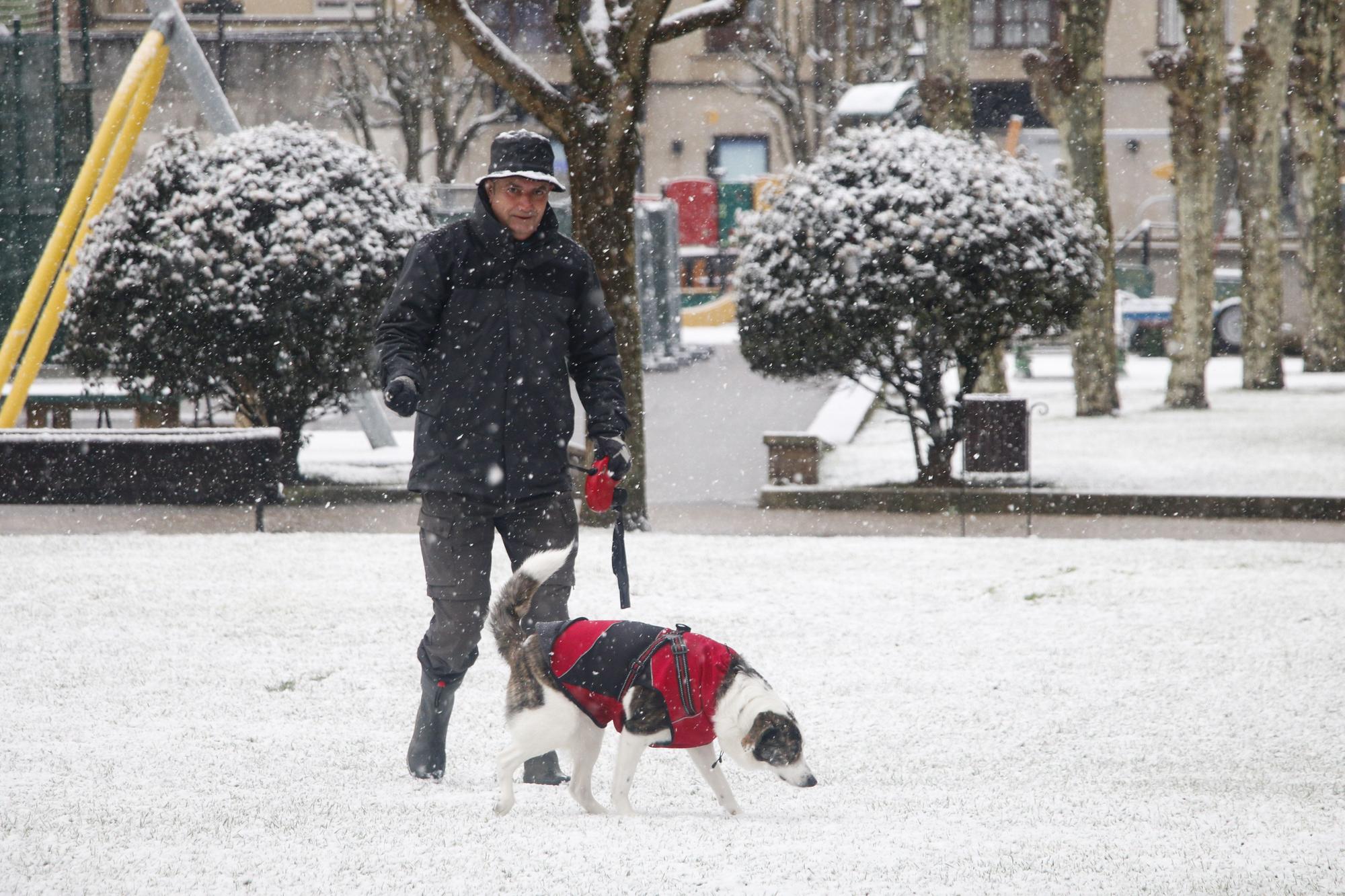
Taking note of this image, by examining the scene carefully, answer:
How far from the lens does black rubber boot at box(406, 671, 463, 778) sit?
5098 millimetres

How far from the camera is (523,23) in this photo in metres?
49.0

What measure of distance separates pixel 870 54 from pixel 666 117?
9744 millimetres

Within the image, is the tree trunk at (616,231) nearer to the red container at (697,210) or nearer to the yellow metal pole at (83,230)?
the yellow metal pole at (83,230)

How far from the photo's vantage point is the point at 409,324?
4863 millimetres

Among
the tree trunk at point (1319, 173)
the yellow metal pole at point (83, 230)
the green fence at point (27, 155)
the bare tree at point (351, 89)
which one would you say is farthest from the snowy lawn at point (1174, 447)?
the bare tree at point (351, 89)

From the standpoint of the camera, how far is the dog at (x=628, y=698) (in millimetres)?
4387

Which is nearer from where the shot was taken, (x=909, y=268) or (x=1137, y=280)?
(x=909, y=268)

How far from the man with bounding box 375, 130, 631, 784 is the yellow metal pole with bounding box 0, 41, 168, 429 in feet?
31.3

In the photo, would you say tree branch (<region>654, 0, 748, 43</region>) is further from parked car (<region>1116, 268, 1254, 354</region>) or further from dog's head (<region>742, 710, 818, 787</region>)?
parked car (<region>1116, 268, 1254, 354</region>)

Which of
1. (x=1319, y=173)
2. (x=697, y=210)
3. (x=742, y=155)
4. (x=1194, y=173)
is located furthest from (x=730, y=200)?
(x=1194, y=173)

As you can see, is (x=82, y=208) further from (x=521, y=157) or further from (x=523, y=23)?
(x=523, y=23)

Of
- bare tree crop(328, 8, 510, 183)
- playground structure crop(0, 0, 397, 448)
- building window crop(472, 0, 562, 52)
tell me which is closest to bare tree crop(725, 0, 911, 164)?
building window crop(472, 0, 562, 52)

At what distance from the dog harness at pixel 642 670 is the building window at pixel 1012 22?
48161 mm

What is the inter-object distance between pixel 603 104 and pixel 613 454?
7035mm
